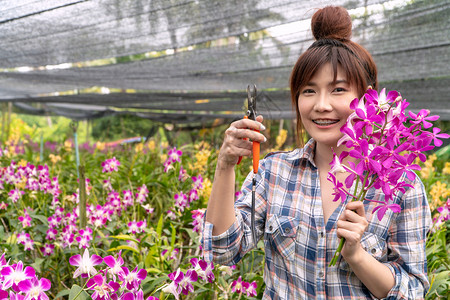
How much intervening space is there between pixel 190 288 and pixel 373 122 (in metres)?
0.70

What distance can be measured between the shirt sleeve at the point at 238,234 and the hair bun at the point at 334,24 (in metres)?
0.44

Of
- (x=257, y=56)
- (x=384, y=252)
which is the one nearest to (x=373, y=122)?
(x=384, y=252)

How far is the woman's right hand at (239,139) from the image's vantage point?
93cm

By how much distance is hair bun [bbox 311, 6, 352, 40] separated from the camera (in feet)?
Answer: 3.85

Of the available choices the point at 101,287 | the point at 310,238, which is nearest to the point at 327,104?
the point at 310,238

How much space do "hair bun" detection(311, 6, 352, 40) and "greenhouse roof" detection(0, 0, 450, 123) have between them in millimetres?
368

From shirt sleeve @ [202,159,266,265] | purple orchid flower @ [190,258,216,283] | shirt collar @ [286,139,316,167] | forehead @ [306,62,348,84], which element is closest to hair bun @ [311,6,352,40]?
forehead @ [306,62,348,84]

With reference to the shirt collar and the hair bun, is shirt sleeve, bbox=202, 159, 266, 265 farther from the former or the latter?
the hair bun

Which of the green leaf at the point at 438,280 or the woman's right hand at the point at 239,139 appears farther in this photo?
the green leaf at the point at 438,280

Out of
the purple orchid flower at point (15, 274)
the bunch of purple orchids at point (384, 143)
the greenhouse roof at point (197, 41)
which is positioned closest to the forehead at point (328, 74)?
the bunch of purple orchids at point (384, 143)

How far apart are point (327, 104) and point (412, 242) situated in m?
0.41

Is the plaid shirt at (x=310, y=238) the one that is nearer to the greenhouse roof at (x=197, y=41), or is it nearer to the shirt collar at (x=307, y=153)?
the shirt collar at (x=307, y=153)

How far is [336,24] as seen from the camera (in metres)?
1.17

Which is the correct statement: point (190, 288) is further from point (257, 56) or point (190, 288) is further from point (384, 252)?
point (257, 56)
